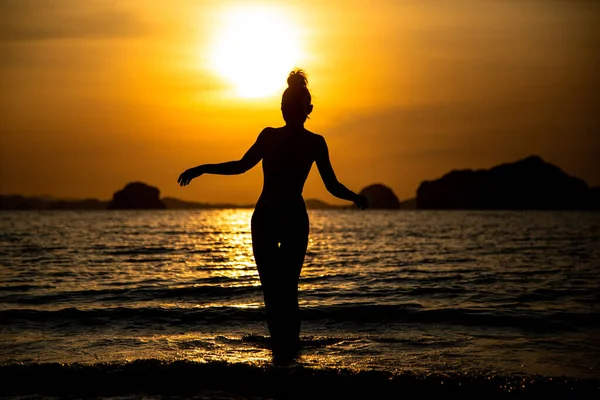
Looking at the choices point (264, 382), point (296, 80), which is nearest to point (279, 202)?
point (296, 80)

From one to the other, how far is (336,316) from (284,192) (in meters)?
A: 5.46

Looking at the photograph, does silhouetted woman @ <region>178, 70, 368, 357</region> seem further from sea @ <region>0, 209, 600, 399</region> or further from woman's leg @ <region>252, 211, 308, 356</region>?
sea @ <region>0, 209, 600, 399</region>

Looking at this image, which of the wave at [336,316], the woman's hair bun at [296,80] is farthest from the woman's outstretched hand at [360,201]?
the wave at [336,316]

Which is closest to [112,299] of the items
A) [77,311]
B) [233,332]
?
[77,311]

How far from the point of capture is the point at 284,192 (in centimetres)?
772

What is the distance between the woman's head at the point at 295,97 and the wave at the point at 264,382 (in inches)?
117

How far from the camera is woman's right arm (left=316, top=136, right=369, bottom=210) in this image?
7.82m

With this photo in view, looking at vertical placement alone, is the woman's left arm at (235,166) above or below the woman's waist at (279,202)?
above

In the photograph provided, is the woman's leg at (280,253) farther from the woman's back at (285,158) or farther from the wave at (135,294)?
the wave at (135,294)

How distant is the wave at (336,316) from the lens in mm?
11766

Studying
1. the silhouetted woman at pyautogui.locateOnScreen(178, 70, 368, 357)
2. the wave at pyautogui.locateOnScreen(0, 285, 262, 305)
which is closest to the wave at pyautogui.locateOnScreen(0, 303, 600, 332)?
the wave at pyautogui.locateOnScreen(0, 285, 262, 305)

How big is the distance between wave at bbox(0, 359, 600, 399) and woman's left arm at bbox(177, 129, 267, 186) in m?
2.24

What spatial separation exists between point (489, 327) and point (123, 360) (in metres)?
6.41

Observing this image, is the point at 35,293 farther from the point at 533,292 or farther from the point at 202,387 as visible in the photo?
the point at 533,292
